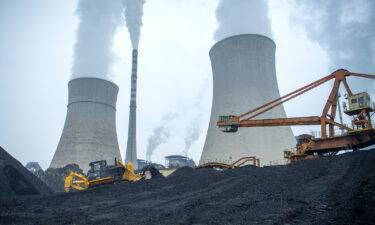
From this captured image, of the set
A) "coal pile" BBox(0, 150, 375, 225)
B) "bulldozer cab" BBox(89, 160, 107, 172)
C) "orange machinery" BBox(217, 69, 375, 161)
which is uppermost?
"orange machinery" BBox(217, 69, 375, 161)

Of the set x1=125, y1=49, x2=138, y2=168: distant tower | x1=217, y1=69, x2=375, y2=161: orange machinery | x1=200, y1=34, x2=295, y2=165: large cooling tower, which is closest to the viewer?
x1=217, y1=69, x2=375, y2=161: orange machinery

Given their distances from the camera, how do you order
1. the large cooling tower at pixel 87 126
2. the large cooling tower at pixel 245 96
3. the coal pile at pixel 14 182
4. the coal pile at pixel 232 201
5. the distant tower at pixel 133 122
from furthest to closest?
1. the distant tower at pixel 133 122
2. the large cooling tower at pixel 87 126
3. the large cooling tower at pixel 245 96
4. the coal pile at pixel 14 182
5. the coal pile at pixel 232 201

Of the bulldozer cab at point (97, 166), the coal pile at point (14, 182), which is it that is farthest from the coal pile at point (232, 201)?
the bulldozer cab at point (97, 166)

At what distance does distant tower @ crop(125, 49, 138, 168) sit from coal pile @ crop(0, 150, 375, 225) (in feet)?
61.8

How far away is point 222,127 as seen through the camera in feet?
45.3

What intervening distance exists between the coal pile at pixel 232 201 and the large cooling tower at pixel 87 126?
436 inches

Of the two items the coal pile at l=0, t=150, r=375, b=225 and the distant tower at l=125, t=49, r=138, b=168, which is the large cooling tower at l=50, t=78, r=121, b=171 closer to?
the distant tower at l=125, t=49, r=138, b=168

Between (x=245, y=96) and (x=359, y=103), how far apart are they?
5.24m

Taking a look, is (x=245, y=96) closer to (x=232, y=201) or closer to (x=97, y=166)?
(x=97, y=166)

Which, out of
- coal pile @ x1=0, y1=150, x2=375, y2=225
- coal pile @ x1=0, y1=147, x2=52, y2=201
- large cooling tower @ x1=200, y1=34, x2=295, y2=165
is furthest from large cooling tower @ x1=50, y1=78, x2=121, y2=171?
coal pile @ x1=0, y1=150, x2=375, y2=225

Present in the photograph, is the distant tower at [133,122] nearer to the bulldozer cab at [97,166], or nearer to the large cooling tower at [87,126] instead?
the large cooling tower at [87,126]

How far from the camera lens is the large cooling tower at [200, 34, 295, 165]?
621 inches

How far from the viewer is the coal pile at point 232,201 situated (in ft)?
15.0

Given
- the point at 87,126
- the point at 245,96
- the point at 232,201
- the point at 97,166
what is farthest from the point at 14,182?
the point at 245,96
